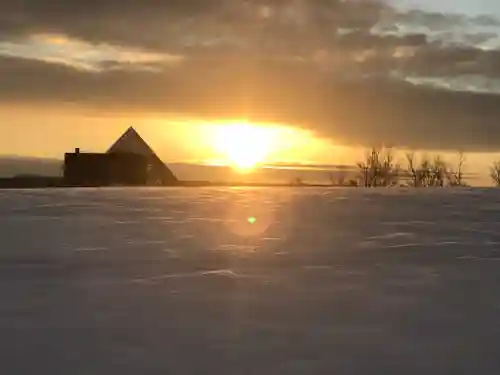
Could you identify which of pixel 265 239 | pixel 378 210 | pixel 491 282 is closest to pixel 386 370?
pixel 491 282

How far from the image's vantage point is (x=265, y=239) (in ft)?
11.4

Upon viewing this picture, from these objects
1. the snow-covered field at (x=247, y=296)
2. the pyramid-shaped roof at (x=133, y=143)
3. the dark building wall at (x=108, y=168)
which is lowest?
the snow-covered field at (x=247, y=296)

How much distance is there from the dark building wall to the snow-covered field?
7681 mm

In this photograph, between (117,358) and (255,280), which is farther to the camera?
(255,280)

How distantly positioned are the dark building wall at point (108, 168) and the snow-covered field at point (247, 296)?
7.68m

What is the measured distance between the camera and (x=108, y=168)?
1223 cm

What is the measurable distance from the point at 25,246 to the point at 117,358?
179 cm

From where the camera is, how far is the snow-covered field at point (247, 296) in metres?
1.58

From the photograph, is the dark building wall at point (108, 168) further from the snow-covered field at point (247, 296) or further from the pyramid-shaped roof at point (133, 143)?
the snow-covered field at point (247, 296)

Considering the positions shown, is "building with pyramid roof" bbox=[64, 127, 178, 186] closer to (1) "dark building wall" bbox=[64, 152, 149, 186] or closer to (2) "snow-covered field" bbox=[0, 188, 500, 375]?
(1) "dark building wall" bbox=[64, 152, 149, 186]

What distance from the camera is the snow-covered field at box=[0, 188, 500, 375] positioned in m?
1.58

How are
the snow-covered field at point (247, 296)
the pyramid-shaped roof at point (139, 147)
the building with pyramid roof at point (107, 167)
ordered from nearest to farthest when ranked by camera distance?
the snow-covered field at point (247, 296) → the building with pyramid roof at point (107, 167) → the pyramid-shaped roof at point (139, 147)

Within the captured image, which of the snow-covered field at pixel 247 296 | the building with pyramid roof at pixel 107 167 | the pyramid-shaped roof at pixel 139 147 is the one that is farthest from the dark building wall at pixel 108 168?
the snow-covered field at pixel 247 296

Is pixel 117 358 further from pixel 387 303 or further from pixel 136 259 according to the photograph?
pixel 136 259
